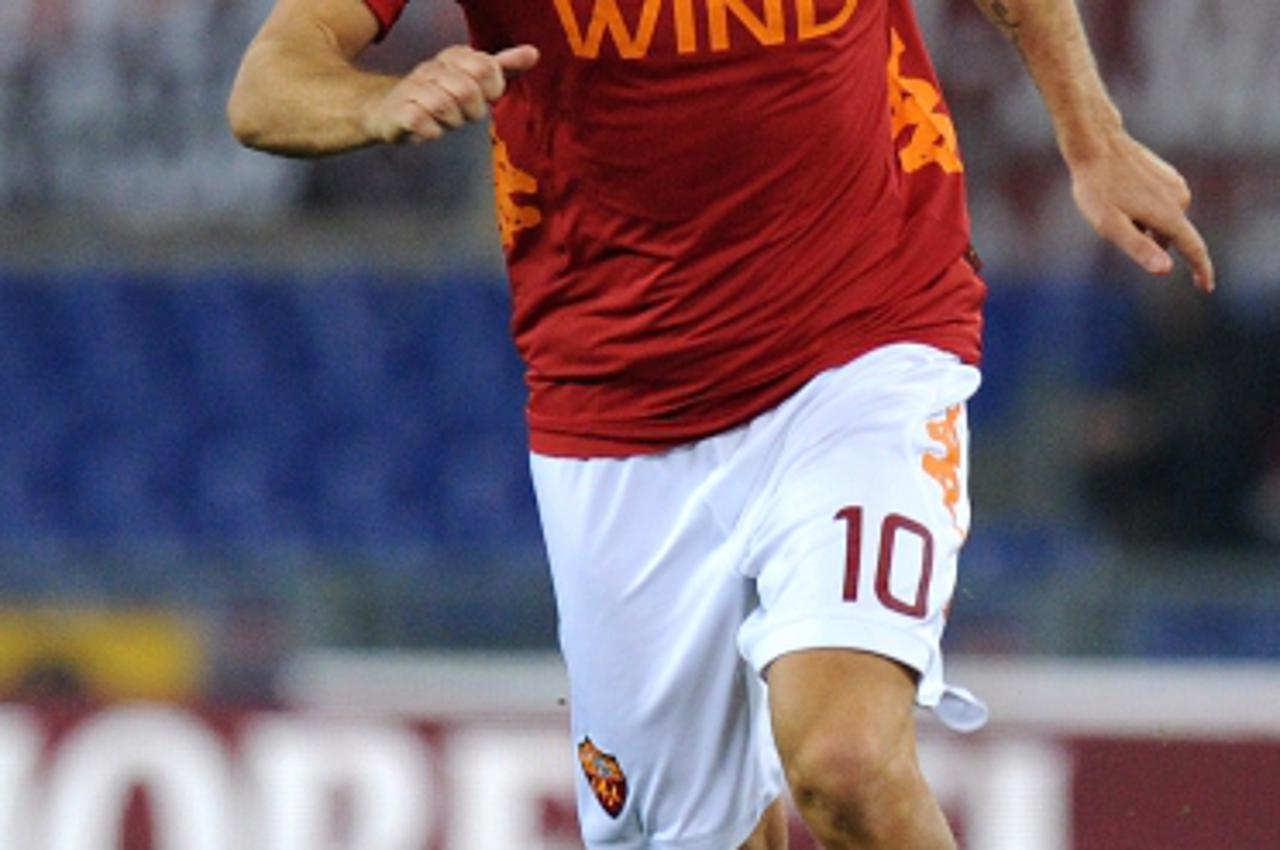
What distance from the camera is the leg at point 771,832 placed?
3273 mm

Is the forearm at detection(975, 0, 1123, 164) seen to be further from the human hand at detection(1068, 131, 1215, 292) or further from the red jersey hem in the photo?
Result: the red jersey hem

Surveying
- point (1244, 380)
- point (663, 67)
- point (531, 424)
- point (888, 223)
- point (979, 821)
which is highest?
point (663, 67)

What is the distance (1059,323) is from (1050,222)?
0.32 m

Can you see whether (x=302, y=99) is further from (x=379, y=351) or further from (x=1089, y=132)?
(x=379, y=351)

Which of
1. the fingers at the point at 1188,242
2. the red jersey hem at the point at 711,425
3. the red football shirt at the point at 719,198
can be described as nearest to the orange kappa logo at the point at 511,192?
the red football shirt at the point at 719,198

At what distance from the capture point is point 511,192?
3.15 meters

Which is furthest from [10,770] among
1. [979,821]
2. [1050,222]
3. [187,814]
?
[1050,222]

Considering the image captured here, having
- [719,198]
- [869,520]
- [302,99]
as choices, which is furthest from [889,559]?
[302,99]

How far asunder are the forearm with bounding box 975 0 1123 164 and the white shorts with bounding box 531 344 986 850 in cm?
34

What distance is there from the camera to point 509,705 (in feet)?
13.4

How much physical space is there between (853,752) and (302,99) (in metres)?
0.94

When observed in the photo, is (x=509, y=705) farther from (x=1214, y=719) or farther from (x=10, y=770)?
(x=1214, y=719)

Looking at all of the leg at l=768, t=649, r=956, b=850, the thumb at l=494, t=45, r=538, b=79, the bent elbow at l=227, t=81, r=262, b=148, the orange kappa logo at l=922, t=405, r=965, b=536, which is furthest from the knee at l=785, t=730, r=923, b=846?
the bent elbow at l=227, t=81, r=262, b=148

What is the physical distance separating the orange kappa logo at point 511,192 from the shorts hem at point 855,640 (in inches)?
26.6
